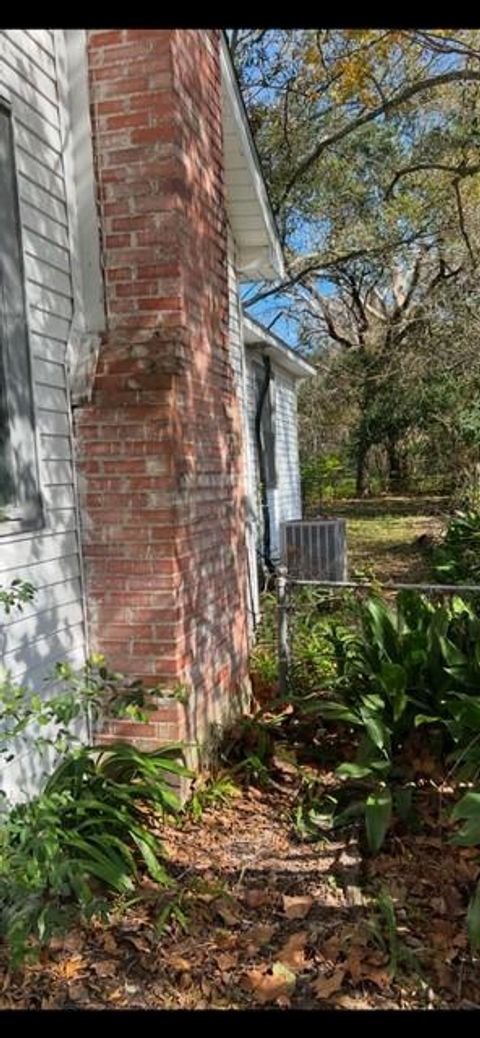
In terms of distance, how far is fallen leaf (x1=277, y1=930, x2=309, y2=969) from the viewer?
2.60 meters

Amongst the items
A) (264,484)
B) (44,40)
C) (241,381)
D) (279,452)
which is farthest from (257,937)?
(279,452)

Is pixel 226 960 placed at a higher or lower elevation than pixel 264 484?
lower

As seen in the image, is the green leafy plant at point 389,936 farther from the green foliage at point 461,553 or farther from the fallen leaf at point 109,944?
the green foliage at point 461,553

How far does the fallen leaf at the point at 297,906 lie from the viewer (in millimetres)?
2895

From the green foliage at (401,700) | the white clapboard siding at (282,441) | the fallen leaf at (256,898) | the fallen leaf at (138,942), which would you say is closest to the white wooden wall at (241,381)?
the white clapboard siding at (282,441)

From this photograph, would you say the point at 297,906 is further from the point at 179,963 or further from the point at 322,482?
the point at 322,482

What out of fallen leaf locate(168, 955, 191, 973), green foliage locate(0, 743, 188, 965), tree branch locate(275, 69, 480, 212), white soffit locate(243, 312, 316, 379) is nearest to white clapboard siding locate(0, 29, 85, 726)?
green foliage locate(0, 743, 188, 965)

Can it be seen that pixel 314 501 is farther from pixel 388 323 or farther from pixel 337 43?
pixel 337 43

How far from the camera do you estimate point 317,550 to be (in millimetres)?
8961

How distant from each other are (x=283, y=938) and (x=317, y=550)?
6378mm

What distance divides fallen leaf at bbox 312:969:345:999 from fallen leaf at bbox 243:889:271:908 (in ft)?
1.69

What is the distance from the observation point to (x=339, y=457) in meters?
25.2

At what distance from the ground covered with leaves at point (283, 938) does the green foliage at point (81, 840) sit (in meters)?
0.13
